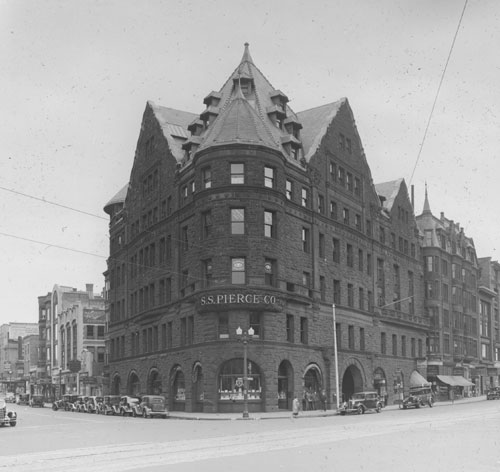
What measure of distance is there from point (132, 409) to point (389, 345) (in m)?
28.6

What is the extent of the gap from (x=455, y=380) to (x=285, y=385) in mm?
38660

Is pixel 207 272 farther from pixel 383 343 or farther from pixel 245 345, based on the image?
pixel 383 343

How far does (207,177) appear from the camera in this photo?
54469 millimetres

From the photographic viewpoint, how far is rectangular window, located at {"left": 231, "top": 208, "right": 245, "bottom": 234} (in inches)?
2072

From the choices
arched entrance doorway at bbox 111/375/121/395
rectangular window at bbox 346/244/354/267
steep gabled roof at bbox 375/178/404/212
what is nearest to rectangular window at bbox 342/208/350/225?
rectangular window at bbox 346/244/354/267

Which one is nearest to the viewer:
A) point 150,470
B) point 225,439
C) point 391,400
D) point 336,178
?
point 150,470

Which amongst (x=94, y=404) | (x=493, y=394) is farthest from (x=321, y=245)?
(x=493, y=394)

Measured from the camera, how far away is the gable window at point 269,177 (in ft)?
177

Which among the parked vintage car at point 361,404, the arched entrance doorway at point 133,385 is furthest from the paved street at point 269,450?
the arched entrance doorway at point 133,385

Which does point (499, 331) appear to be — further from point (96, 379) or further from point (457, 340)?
point (96, 379)

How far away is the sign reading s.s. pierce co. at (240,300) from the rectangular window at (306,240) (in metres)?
7.60

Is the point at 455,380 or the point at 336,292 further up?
the point at 336,292

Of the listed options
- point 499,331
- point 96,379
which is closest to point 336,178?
point 96,379

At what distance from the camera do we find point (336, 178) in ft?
210
